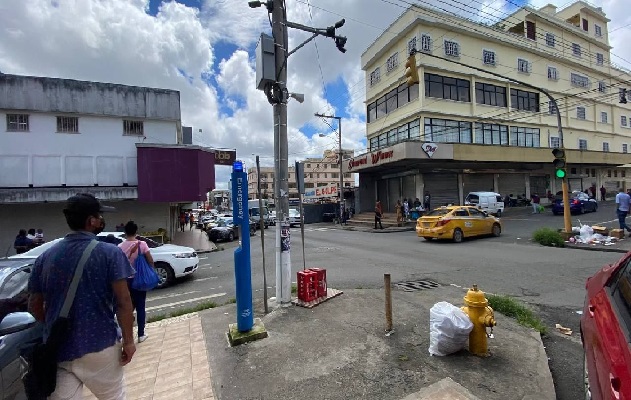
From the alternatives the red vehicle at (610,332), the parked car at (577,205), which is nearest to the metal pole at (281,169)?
the red vehicle at (610,332)

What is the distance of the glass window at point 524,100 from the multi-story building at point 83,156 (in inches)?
1110

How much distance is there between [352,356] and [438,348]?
3.40 feet

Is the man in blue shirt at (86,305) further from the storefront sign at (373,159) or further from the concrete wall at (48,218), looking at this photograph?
the storefront sign at (373,159)

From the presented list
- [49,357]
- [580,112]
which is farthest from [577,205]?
[49,357]

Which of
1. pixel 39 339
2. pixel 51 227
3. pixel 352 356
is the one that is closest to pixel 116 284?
pixel 39 339

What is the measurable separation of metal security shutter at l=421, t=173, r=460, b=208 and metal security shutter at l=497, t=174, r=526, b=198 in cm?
541

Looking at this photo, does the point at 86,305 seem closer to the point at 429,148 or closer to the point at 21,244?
the point at 21,244

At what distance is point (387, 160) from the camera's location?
24375 mm

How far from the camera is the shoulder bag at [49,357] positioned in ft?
6.75

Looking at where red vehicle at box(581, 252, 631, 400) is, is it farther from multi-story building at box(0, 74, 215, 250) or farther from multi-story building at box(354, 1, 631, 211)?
multi-story building at box(354, 1, 631, 211)

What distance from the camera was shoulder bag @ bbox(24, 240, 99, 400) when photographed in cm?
206

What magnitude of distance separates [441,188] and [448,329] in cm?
2526

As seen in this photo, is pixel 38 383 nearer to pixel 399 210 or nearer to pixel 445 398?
pixel 445 398

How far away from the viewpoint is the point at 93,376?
7.49 ft
